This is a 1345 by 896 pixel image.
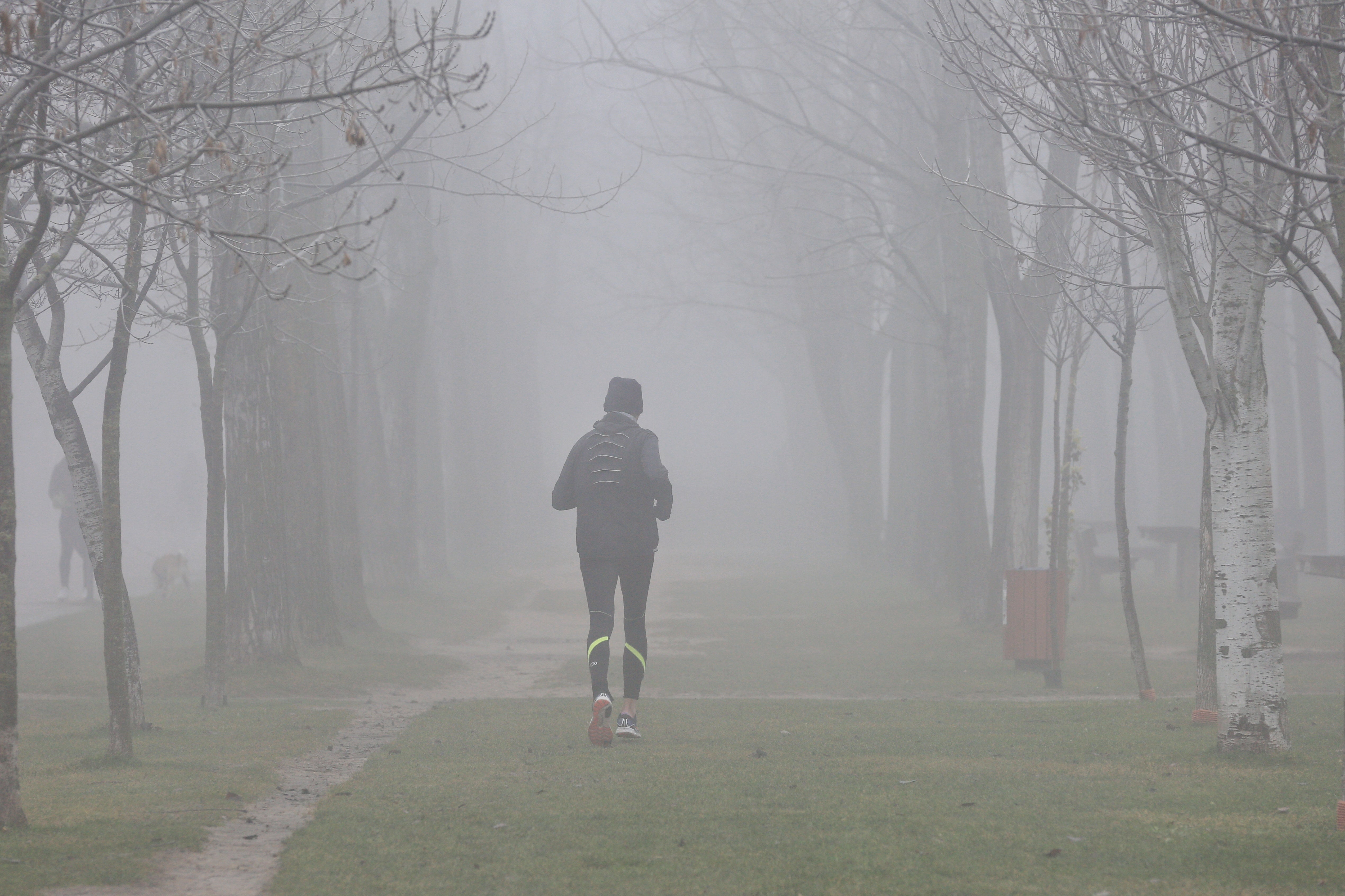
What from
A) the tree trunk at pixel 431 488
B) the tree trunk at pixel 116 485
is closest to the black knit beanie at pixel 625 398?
the tree trunk at pixel 116 485

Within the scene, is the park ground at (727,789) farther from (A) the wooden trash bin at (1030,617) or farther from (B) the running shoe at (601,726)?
(A) the wooden trash bin at (1030,617)

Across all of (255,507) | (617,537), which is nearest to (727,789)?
(617,537)

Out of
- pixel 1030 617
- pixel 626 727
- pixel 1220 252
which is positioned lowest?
pixel 626 727

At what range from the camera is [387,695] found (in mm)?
12883

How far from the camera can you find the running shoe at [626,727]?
847 centimetres

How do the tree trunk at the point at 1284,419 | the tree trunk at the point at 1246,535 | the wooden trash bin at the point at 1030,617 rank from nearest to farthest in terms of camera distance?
the tree trunk at the point at 1246,535, the wooden trash bin at the point at 1030,617, the tree trunk at the point at 1284,419

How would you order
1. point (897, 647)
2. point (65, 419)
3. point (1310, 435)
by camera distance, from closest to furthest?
point (65, 419) → point (897, 647) → point (1310, 435)

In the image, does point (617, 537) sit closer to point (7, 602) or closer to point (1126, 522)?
point (7, 602)

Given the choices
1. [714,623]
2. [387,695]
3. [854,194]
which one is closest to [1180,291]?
[387,695]

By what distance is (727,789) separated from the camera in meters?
6.60

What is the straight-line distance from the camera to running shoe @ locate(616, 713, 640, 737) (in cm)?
847

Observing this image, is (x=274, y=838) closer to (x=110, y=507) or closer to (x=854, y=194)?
(x=110, y=507)

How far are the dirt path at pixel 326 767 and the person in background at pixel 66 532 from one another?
5.72 meters

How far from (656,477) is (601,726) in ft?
5.21
